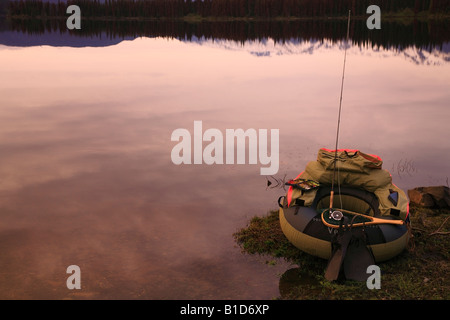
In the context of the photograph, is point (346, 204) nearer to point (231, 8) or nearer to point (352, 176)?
point (352, 176)

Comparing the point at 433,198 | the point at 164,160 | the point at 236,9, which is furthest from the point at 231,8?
the point at 433,198

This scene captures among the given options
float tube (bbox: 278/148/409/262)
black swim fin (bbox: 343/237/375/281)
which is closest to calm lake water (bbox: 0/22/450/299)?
float tube (bbox: 278/148/409/262)

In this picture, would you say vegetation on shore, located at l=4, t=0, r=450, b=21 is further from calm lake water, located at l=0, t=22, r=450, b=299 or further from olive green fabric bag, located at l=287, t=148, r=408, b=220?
olive green fabric bag, located at l=287, t=148, r=408, b=220

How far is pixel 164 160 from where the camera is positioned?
1346 centimetres

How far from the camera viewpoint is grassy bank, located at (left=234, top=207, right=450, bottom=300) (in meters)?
6.91

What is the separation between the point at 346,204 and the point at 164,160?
6136 mm

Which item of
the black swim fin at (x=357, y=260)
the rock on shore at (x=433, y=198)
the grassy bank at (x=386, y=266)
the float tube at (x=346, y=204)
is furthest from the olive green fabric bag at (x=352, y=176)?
the rock on shore at (x=433, y=198)

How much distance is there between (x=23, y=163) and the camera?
13.3m

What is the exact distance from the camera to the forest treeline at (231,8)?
84.1m

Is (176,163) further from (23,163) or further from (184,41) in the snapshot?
(184,41)

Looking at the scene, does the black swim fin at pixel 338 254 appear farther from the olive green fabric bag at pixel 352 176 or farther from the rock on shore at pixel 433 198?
the rock on shore at pixel 433 198

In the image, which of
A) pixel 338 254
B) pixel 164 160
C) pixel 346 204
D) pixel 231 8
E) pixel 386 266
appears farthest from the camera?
pixel 231 8

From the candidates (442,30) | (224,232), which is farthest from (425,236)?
(442,30)
